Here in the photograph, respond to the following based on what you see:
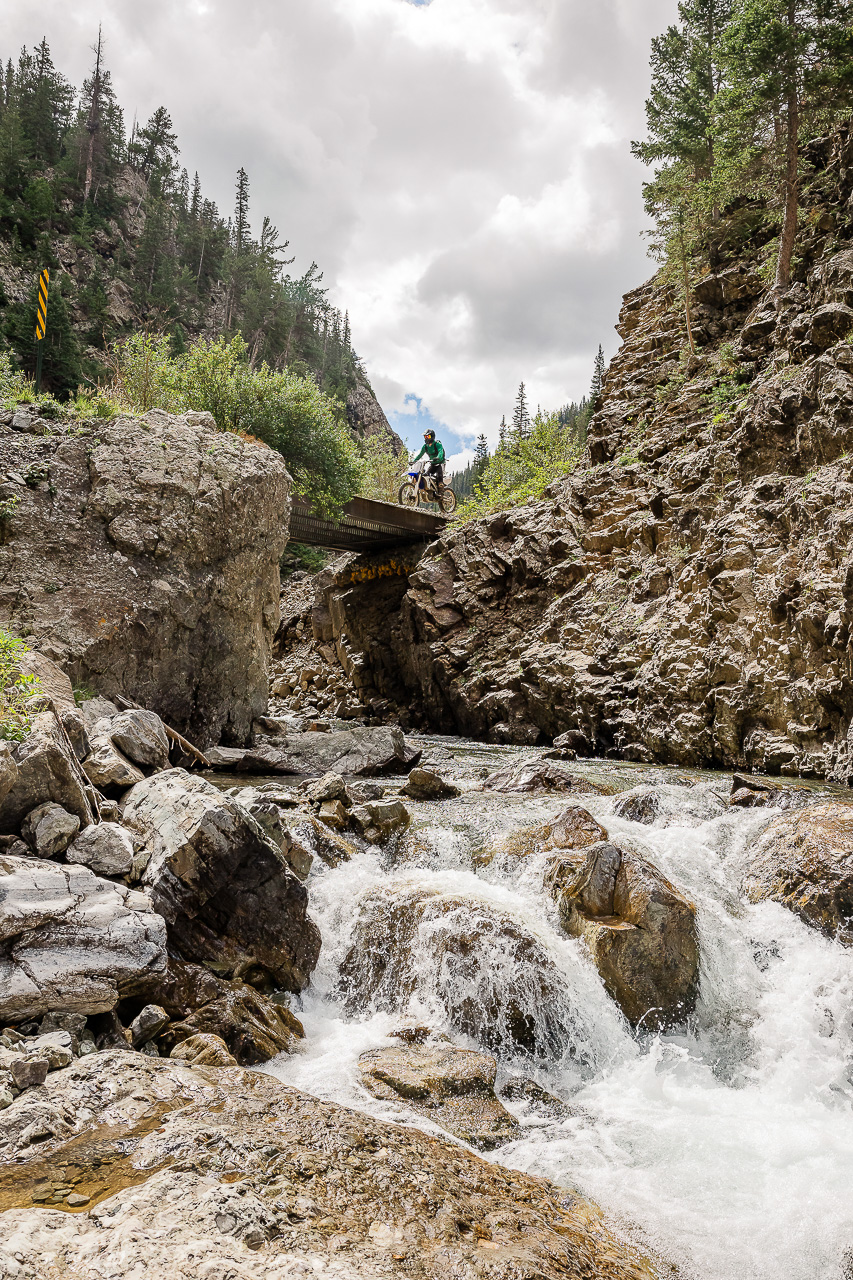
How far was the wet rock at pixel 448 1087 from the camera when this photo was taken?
15.7 feet

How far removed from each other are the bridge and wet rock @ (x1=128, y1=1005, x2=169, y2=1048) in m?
20.2

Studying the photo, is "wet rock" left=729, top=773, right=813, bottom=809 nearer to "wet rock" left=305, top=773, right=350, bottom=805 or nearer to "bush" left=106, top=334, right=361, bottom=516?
"wet rock" left=305, top=773, right=350, bottom=805

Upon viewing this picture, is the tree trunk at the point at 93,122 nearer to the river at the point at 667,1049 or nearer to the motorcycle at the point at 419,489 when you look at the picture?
the motorcycle at the point at 419,489

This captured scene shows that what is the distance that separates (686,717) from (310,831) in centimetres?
1022

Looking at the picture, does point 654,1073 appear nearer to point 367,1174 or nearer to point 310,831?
point 367,1174

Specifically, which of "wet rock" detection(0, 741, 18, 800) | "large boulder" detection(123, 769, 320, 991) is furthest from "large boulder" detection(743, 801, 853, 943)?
"wet rock" detection(0, 741, 18, 800)

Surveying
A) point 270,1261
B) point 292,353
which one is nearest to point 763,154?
point 270,1261

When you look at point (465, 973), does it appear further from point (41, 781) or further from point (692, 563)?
point (692, 563)

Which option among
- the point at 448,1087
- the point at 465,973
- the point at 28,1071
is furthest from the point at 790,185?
the point at 28,1071

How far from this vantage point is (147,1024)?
476 centimetres

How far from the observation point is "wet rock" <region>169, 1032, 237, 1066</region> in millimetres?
4562

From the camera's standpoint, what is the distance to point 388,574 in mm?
31312

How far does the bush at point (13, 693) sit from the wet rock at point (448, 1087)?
13.2 feet

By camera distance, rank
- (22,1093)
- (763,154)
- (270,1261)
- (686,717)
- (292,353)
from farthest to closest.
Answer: (292,353) → (763,154) → (686,717) → (22,1093) → (270,1261)
